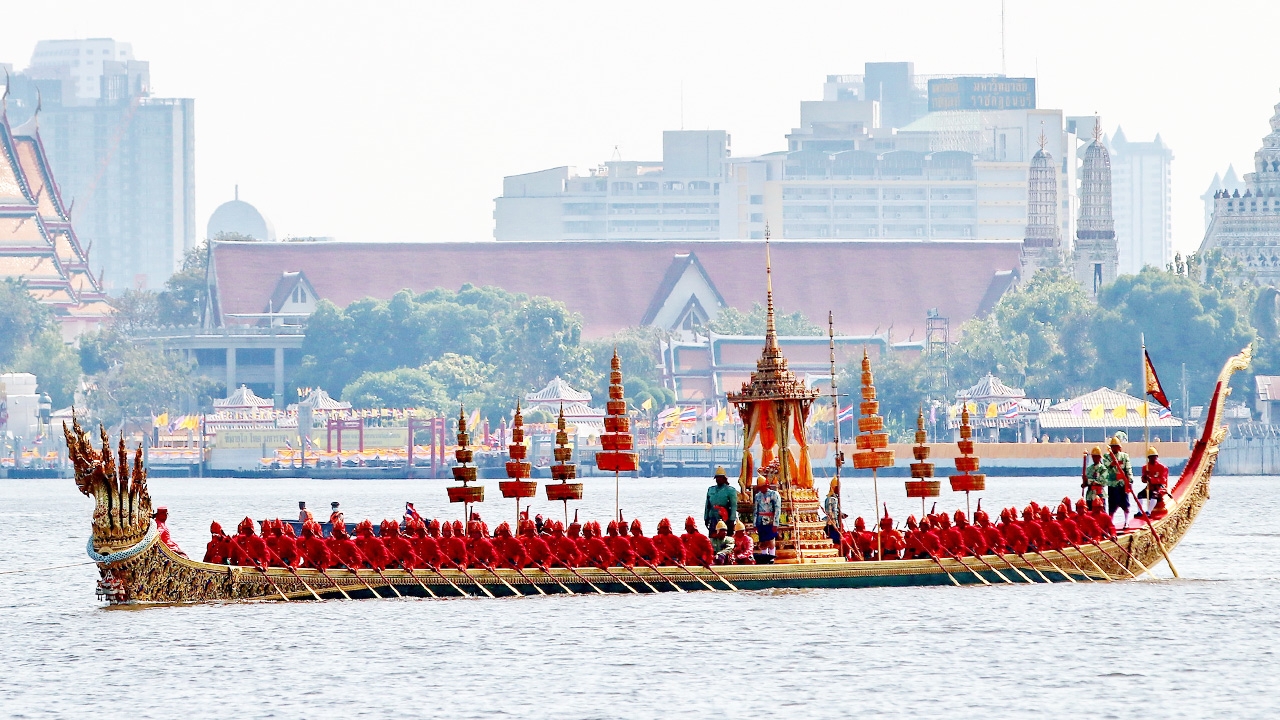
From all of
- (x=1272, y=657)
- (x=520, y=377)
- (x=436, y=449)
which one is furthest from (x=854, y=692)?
(x=520, y=377)

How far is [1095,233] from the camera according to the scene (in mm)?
183875

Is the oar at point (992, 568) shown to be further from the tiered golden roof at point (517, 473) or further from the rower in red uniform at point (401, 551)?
the rower in red uniform at point (401, 551)

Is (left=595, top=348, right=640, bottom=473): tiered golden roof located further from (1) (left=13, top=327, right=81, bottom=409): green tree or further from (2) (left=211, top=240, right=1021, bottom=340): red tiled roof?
(2) (left=211, top=240, right=1021, bottom=340): red tiled roof

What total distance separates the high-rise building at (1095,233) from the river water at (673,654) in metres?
125

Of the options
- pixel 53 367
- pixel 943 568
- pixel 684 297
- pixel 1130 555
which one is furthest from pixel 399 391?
pixel 943 568

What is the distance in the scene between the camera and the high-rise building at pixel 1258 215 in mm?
167125

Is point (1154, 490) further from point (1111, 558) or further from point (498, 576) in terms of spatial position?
point (498, 576)

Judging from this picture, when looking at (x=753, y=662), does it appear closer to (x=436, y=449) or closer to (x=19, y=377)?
(x=436, y=449)

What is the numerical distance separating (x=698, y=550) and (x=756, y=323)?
409ft

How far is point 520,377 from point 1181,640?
12192 cm

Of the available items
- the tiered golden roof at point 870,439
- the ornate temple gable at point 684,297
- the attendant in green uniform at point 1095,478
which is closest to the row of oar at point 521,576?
the tiered golden roof at point 870,439

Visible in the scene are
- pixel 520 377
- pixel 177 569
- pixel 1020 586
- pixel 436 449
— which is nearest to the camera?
pixel 177 569

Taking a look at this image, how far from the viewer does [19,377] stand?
550 ft

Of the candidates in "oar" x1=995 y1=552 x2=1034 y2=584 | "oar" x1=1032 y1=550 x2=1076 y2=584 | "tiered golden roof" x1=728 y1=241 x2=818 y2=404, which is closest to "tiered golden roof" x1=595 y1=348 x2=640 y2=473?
"tiered golden roof" x1=728 y1=241 x2=818 y2=404
